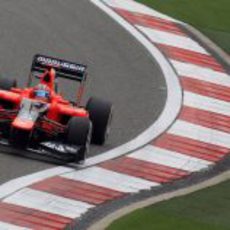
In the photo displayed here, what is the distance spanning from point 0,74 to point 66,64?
2.86 meters

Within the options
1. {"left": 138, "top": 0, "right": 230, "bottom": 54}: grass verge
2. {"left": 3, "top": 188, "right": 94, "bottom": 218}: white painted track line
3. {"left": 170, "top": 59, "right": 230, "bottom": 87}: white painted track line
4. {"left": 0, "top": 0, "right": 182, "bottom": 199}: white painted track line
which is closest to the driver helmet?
{"left": 0, "top": 0, "right": 182, "bottom": 199}: white painted track line

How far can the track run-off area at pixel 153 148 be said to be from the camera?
16125 millimetres

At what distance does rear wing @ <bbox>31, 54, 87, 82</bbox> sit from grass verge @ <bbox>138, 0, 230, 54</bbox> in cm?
656

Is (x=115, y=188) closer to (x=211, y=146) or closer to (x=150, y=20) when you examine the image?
(x=211, y=146)

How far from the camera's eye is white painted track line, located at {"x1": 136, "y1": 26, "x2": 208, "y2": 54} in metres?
25.3

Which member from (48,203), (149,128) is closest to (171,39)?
(149,128)

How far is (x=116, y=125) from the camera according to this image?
20234mm

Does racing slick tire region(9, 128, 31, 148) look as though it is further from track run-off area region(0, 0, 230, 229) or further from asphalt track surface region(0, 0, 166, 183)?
asphalt track surface region(0, 0, 166, 183)

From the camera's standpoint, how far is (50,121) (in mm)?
18250

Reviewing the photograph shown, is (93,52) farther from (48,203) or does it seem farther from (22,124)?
(48,203)

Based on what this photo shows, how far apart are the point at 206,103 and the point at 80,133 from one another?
4.60m

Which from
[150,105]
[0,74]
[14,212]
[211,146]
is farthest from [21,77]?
[14,212]

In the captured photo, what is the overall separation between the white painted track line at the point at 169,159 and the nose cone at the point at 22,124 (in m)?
1.70

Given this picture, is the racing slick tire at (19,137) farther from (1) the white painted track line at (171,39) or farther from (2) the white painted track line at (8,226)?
(1) the white painted track line at (171,39)
